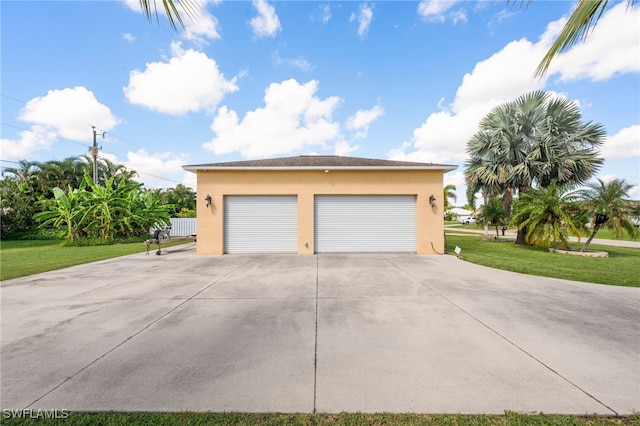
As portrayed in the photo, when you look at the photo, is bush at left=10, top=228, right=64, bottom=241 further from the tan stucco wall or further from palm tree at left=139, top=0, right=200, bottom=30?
palm tree at left=139, top=0, right=200, bottom=30

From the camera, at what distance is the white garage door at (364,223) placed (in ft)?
34.9

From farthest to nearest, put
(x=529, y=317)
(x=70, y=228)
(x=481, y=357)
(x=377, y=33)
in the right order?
(x=70, y=228), (x=377, y=33), (x=529, y=317), (x=481, y=357)

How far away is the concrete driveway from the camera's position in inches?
84.7

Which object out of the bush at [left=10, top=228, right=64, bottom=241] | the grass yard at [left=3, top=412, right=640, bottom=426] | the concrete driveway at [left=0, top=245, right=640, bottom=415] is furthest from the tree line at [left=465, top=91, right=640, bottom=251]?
the bush at [left=10, top=228, right=64, bottom=241]

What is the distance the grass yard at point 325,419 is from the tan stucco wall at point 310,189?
8497mm

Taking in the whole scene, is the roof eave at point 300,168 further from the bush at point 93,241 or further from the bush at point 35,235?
the bush at point 35,235

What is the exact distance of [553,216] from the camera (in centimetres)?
1098

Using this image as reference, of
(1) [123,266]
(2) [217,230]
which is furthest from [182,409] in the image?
(2) [217,230]

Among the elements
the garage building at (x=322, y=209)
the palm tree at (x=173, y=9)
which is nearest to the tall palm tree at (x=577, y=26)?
the palm tree at (x=173, y=9)

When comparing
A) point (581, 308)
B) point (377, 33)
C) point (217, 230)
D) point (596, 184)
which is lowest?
point (581, 308)

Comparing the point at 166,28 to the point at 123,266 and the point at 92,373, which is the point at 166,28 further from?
the point at 123,266

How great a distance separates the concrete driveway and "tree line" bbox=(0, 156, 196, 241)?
38.1 feet

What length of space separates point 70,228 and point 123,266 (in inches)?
424

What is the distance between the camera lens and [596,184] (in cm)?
984
